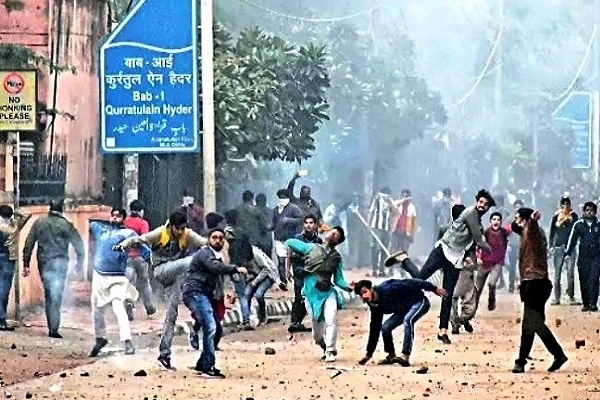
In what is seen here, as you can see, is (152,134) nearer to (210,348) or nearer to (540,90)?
(210,348)

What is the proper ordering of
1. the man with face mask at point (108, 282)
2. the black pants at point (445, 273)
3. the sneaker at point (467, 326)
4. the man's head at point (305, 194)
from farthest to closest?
1. the man's head at point (305, 194)
2. the sneaker at point (467, 326)
3. the black pants at point (445, 273)
4. the man with face mask at point (108, 282)

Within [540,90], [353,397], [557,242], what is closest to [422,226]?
[540,90]

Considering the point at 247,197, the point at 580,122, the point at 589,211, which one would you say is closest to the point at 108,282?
the point at 247,197

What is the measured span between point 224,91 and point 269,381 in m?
12.3

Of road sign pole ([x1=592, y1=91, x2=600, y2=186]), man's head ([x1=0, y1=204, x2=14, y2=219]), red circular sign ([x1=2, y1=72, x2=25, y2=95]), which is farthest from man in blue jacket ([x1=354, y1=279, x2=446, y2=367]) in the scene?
road sign pole ([x1=592, y1=91, x2=600, y2=186])

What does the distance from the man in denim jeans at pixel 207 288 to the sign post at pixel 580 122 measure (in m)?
40.7

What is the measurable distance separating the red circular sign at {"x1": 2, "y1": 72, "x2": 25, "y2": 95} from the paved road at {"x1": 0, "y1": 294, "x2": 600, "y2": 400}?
3340mm

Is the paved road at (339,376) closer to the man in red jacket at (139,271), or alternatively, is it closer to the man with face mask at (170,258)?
the man with face mask at (170,258)

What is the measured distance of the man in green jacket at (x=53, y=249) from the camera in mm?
16281

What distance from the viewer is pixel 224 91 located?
24703 mm

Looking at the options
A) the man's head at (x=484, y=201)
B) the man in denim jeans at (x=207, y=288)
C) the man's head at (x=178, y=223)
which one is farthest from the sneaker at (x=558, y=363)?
the man's head at (x=178, y=223)

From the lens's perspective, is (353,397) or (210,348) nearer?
(353,397)

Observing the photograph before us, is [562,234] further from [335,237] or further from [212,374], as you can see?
[212,374]

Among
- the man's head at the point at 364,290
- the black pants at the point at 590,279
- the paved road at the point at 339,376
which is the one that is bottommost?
the paved road at the point at 339,376
